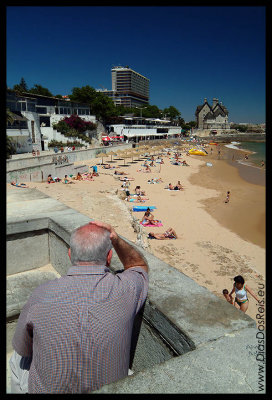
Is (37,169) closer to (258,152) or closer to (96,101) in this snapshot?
(258,152)

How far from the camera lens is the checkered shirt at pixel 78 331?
4.16 ft

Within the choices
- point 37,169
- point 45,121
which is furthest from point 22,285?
point 45,121

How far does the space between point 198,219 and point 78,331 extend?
15.4m

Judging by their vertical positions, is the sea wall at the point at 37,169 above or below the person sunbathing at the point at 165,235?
above

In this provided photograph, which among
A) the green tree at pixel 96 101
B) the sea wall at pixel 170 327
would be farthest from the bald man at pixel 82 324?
the green tree at pixel 96 101

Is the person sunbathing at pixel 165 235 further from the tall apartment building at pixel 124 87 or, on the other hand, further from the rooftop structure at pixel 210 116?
the tall apartment building at pixel 124 87

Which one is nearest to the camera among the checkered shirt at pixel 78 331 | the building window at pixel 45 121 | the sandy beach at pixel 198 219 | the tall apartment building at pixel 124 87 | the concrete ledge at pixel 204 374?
the sandy beach at pixel 198 219

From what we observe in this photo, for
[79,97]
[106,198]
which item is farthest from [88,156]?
[79,97]

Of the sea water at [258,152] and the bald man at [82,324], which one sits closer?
the sea water at [258,152]

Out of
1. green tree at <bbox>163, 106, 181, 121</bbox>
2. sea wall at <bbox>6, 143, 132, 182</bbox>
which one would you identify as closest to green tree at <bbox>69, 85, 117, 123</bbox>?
sea wall at <bbox>6, 143, 132, 182</bbox>

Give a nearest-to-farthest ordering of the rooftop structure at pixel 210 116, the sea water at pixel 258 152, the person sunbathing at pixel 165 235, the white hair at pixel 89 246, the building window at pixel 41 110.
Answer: the sea water at pixel 258 152
the white hair at pixel 89 246
the person sunbathing at pixel 165 235
the building window at pixel 41 110
the rooftop structure at pixel 210 116

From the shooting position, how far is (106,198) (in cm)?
1900

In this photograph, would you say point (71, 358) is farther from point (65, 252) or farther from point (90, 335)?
point (65, 252)

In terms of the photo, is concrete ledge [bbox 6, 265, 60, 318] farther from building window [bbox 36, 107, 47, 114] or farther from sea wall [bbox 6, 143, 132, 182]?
building window [bbox 36, 107, 47, 114]
